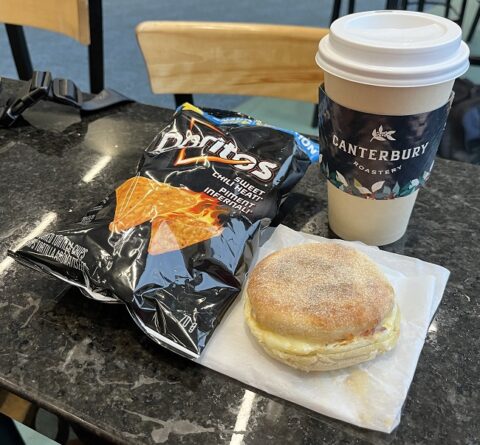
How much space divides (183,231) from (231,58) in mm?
518

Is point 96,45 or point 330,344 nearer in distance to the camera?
point 330,344

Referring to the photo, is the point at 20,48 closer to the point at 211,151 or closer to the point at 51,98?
the point at 51,98

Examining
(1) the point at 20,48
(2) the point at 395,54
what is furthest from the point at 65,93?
(2) the point at 395,54

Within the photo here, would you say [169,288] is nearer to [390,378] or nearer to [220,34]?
[390,378]

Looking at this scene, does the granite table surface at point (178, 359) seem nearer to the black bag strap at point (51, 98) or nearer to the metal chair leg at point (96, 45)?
the black bag strap at point (51, 98)

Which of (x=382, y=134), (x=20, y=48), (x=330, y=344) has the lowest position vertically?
(x=20, y=48)

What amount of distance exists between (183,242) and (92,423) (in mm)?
186

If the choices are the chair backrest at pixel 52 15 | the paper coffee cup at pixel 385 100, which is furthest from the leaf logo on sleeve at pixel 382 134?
the chair backrest at pixel 52 15

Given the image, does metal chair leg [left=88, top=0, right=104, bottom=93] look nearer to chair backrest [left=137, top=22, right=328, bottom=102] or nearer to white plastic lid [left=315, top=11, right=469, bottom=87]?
chair backrest [left=137, top=22, right=328, bottom=102]

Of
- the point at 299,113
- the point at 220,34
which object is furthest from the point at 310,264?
the point at 299,113

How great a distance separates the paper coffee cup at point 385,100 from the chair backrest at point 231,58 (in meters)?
0.37

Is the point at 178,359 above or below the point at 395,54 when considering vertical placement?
below

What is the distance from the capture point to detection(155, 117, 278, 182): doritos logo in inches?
24.1

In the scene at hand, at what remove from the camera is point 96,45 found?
3.47ft
